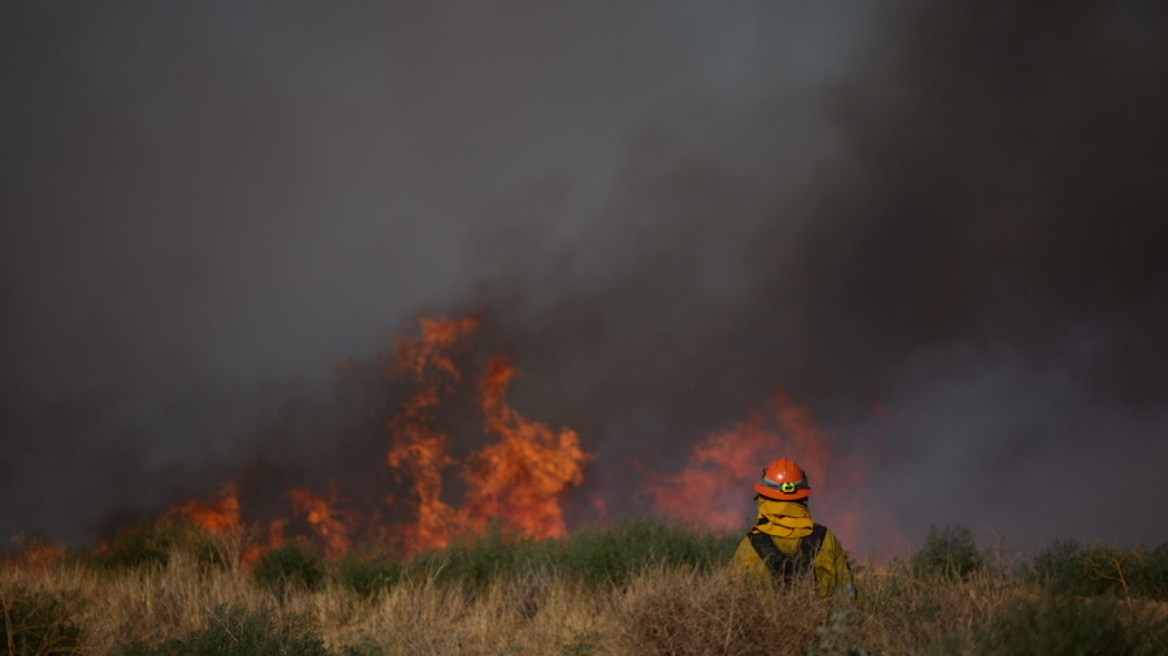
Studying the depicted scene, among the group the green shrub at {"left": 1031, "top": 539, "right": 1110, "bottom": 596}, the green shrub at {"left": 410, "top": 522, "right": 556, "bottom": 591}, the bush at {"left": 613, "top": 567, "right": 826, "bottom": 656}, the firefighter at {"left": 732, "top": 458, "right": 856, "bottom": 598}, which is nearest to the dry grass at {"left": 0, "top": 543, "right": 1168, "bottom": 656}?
the bush at {"left": 613, "top": 567, "right": 826, "bottom": 656}

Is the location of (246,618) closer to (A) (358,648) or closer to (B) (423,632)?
(A) (358,648)

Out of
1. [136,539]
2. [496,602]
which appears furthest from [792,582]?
[136,539]

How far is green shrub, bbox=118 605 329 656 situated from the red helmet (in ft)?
14.3

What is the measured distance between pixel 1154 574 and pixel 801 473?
21.8 ft

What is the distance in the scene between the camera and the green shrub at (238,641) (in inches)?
262

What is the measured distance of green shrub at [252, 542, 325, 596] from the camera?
13.0 meters

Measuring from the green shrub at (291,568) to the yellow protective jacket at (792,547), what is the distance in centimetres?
847

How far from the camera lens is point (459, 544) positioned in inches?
520

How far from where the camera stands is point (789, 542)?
23.4ft

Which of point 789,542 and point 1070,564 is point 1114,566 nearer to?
point 1070,564

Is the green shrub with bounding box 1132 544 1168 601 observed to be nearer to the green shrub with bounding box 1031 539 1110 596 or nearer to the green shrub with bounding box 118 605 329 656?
the green shrub with bounding box 1031 539 1110 596

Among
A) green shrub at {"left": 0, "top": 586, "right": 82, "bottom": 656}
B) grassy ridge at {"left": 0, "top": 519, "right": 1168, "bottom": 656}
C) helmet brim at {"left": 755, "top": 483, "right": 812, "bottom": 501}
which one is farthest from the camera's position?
green shrub at {"left": 0, "top": 586, "right": 82, "bottom": 656}

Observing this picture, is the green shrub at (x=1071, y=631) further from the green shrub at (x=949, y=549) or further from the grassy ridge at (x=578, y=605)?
the green shrub at (x=949, y=549)

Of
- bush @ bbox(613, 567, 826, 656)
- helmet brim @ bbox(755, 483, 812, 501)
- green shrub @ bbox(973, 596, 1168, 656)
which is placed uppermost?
helmet brim @ bbox(755, 483, 812, 501)
